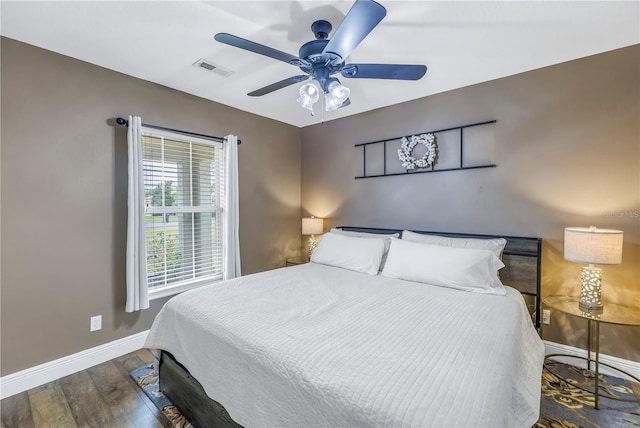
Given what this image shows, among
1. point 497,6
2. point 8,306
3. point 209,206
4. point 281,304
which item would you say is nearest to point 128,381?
point 8,306

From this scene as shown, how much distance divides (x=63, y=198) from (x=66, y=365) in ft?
4.32

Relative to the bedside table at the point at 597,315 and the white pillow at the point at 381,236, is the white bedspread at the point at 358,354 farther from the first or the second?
the white pillow at the point at 381,236

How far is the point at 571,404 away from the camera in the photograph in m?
1.88

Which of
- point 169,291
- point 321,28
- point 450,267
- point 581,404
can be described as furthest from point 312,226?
point 581,404

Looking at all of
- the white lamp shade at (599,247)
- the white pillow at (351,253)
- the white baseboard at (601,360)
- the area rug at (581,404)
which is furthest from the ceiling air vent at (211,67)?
the white baseboard at (601,360)

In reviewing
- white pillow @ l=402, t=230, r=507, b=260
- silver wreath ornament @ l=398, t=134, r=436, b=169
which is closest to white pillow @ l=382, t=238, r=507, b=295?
white pillow @ l=402, t=230, r=507, b=260

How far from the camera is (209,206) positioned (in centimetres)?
326

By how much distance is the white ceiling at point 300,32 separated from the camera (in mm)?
1731

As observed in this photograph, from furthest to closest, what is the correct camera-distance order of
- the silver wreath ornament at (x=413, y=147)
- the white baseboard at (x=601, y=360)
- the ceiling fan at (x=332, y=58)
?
1. the silver wreath ornament at (x=413, y=147)
2. the white baseboard at (x=601, y=360)
3. the ceiling fan at (x=332, y=58)

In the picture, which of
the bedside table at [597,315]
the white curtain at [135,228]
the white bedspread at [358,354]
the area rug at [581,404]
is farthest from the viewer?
the white curtain at [135,228]

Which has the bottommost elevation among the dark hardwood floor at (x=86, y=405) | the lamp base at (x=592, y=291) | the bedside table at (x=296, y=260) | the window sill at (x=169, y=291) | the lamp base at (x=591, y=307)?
the dark hardwood floor at (x=86, y=405)

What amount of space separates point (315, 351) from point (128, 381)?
184 centimetres

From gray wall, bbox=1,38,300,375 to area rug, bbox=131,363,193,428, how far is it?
512 millimetres

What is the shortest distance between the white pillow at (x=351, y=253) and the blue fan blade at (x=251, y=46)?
69.8 inches
